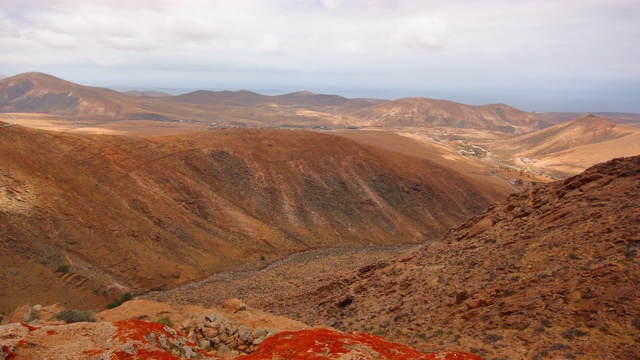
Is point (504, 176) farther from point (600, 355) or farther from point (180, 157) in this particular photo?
point (600, 355)

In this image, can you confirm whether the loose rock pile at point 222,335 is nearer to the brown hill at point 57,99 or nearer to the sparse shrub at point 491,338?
the sparse shrub at point 491,338

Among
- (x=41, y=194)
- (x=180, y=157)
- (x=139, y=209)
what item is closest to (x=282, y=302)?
(x=139, y=209)

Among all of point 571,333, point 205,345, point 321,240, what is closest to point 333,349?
point 205,345

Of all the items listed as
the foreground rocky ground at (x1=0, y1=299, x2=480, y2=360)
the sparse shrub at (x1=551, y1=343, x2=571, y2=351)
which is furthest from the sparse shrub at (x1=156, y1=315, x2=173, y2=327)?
the sparse shrub at (x1=551, y1=343, x2=571, y2=351)

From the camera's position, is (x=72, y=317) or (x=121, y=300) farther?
(x=121, y=300)

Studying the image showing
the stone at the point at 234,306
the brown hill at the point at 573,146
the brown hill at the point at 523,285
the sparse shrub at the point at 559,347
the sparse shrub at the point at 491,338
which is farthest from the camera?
the brown hill at the point at 573,146

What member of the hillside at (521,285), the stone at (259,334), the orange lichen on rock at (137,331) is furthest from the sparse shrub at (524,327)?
the orange lichen on rock at (137,331)

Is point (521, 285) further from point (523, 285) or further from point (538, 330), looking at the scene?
point (538, 330)
